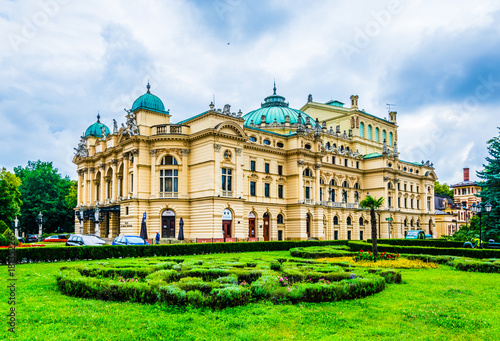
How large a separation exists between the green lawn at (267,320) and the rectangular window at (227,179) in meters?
36.9

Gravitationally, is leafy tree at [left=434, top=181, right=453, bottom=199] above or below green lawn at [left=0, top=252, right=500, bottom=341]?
above

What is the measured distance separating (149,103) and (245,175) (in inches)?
636

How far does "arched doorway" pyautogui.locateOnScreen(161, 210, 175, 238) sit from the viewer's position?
5247 cm

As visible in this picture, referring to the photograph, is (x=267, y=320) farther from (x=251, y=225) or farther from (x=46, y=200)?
(x=46, y=200)

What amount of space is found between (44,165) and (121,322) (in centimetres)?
8639

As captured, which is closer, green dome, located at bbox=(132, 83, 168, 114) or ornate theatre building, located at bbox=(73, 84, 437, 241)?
ornate theatre building, located at bbox=(73, 84, 437, 241)

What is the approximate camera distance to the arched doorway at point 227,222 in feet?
169

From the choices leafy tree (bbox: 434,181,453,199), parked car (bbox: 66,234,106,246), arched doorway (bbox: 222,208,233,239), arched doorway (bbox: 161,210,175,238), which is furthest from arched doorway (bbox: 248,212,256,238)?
leafy tree (bbox: 434,181,453,199)

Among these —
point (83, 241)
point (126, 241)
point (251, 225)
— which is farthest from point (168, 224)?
point (83, 241)

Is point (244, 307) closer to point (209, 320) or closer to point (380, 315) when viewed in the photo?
point (209, 320)

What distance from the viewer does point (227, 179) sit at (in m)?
52.5

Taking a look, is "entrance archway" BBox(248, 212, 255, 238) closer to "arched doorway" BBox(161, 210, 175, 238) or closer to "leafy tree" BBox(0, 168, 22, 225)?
"arched doorway" BBox(161, 210, 175, 238)

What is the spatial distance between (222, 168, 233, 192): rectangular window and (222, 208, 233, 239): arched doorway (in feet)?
8.50

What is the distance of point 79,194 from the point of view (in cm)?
7338
